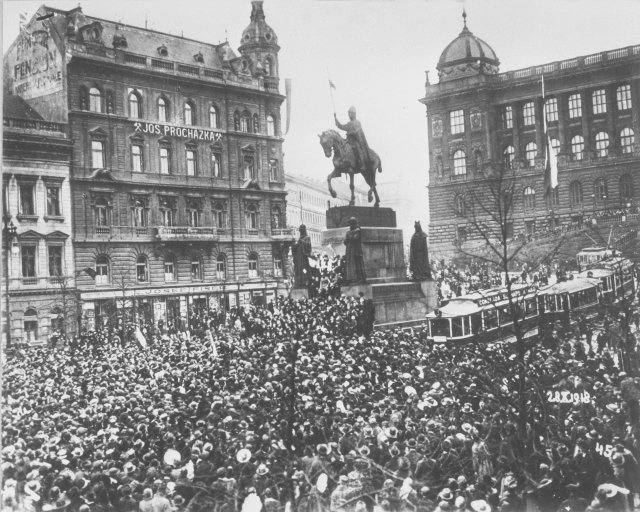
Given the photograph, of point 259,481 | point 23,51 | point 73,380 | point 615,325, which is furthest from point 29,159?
point 615,325

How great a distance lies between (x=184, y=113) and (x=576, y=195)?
52.6ft

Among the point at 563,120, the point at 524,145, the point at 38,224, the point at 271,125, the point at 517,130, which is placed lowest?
the point at 38,224

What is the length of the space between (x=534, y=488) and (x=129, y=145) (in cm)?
2043

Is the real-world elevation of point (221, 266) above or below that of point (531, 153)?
below

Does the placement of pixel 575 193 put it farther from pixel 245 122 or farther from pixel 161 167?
pixel 161 167

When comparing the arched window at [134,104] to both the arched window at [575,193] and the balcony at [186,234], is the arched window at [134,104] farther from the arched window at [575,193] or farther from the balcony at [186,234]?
the arched window at [575,193]

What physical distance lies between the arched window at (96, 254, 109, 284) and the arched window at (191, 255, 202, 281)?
9.94ft

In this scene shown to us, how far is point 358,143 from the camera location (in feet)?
79.4

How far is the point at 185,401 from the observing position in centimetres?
1324

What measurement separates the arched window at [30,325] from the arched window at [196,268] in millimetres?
5741

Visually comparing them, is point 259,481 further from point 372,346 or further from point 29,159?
point 29,159

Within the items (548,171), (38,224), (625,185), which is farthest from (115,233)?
(548,171)

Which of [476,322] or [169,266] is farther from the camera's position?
[169,266]

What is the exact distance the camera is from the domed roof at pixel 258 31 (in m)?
14.4
